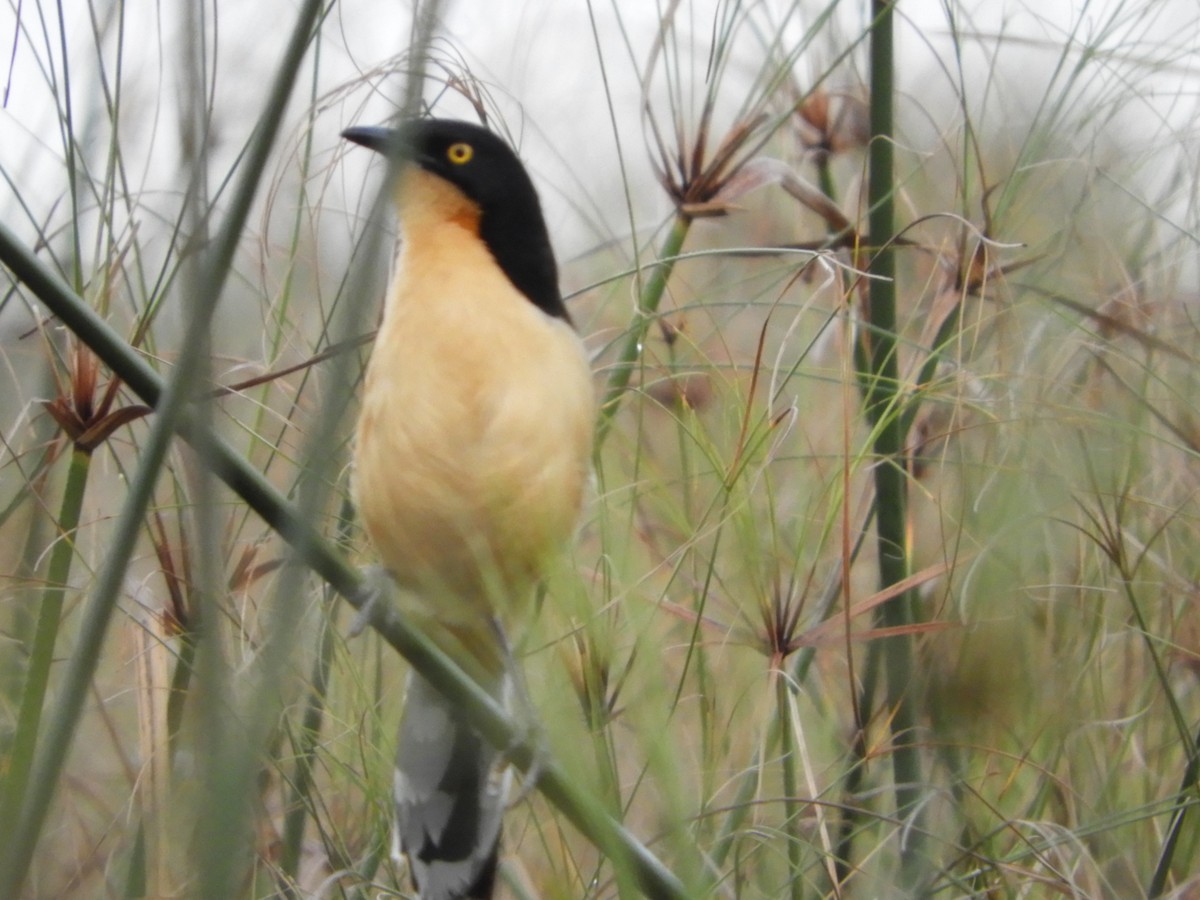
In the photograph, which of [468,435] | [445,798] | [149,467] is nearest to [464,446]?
[468,435]

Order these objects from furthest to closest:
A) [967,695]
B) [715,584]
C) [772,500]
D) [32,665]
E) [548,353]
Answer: [715,584] → [548,353] → [772,500] → [967,695] → [32,665]

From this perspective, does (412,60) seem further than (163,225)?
No

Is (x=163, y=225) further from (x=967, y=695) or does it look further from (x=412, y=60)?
(x=412, y=60)

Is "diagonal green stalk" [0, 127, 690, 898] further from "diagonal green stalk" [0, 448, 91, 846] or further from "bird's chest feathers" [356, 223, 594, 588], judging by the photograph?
"bird's chest feathers" [356, 223, 594, 588]

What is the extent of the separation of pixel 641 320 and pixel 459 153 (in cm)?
81

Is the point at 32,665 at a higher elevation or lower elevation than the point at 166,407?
lower

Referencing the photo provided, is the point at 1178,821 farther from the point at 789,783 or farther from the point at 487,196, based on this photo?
the point at 487,196

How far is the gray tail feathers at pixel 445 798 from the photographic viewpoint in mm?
2605

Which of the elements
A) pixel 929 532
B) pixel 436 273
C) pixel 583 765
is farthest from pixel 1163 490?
pixel 583 765

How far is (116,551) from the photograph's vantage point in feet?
3.26

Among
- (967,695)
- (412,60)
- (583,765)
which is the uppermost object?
(412,60)

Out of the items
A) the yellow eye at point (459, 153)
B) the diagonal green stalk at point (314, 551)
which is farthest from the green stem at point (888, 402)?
the yellow eye at point (459, 153)

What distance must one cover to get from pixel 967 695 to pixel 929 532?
92 cm

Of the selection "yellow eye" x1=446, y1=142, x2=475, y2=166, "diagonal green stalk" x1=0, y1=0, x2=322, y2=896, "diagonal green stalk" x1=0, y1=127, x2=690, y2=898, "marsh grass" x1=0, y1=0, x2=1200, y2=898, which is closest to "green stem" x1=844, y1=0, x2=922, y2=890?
"marsh grass" x1=0, y1=0, x2=1200, y2=898
